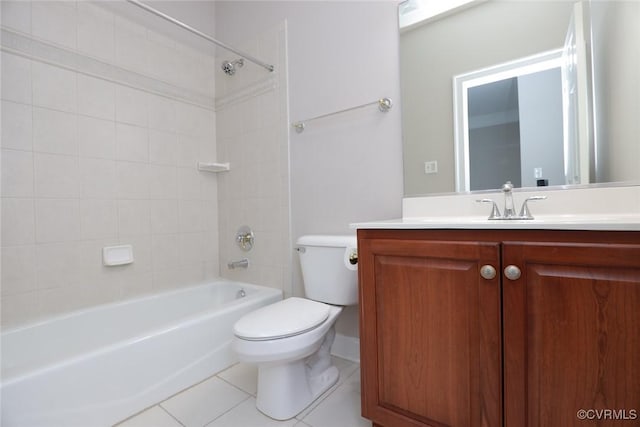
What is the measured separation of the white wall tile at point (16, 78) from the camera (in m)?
1.39

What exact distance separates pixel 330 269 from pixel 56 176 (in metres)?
1.51

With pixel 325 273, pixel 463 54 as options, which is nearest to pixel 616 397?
pixel 325 273

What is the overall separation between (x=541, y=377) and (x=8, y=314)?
Result: 7.01 feet

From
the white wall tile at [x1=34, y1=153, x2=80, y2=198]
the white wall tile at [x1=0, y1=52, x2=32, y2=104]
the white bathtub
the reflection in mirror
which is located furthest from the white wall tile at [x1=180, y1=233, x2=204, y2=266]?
→ the reflection in mirror

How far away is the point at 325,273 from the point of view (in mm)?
1502

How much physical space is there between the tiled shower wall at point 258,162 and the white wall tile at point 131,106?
1.76 ft

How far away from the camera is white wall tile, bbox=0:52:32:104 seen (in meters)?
1.39

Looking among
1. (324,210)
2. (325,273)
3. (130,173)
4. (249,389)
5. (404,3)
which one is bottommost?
(249,389)

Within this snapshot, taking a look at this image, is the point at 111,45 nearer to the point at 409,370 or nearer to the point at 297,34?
the point at 297,34

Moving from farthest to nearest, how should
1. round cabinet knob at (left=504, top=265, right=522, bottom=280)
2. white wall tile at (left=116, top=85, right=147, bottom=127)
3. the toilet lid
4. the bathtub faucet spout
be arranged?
the bathtub faucet spout, white wall tile at (left=116, top=85, right=147, bottom=127), the toilet lid, round cabinet knob at (left=504, top=265, right=522, bottom=280)

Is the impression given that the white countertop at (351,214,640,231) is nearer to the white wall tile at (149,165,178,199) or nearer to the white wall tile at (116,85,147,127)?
the white wall tile at (149,165,178,199)

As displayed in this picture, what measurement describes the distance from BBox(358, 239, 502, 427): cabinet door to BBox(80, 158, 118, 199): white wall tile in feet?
5.15

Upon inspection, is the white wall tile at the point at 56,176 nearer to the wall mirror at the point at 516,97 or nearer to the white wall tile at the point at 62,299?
the white wall tile at the point at 62,299

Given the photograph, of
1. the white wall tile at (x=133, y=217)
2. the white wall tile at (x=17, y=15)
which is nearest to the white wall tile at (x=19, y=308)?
the white wall tile at (x=133, y=217)
